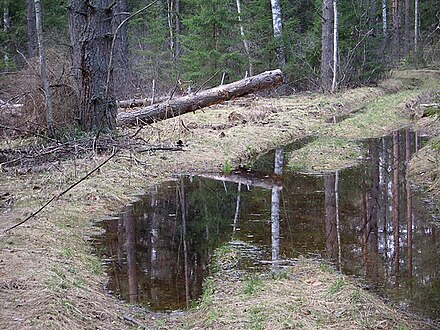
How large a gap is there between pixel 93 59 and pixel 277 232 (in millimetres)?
5434

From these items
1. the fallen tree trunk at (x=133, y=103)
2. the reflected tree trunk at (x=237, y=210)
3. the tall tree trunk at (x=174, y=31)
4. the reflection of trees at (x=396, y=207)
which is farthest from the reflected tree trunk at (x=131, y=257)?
the tall tree trunk at (x=174, y=31)

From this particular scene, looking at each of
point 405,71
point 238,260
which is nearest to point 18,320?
point 238,260

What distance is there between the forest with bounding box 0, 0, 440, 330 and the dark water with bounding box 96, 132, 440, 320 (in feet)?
0.10

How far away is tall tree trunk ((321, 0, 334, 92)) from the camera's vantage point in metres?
21.7

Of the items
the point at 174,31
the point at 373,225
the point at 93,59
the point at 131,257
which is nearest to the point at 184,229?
the point at 131,257

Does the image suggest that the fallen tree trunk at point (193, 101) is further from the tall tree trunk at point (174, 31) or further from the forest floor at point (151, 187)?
the tall tree trunk at point (174, 31)

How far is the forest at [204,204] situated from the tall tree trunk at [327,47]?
187 centimetres

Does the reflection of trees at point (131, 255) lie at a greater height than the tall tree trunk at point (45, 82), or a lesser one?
lesser

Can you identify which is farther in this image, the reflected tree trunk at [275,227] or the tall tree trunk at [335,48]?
the tall tree trunk at [335,48]

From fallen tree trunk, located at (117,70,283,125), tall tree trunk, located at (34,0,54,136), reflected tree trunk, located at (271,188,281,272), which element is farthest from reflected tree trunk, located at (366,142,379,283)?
tall tree trunk, located at (34,0,54,136)

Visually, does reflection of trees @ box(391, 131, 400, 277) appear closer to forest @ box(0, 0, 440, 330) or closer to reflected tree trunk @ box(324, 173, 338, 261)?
forest @ box(0, 0, 440, 330)

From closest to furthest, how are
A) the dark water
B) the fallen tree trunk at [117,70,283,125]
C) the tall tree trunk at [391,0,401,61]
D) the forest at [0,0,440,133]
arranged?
1. the dark water
2. the fallen tree trunk at [117,70,283,125]
3. the forest at [0,0,440,133]
4. the tall tree trunk at [391,0,401,61]

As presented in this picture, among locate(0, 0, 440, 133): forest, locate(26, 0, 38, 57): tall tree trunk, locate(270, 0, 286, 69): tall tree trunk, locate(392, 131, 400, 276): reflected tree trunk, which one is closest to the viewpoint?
locate(392, 131, 400, 276): reflected tree trunk

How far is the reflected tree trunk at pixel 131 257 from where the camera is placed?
19.5ft
